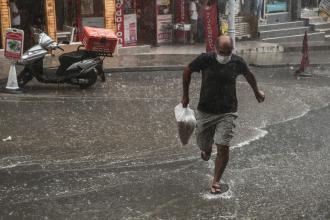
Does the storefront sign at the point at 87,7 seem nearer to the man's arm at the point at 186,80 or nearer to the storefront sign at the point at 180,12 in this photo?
the storefront sign at the point at 180,12

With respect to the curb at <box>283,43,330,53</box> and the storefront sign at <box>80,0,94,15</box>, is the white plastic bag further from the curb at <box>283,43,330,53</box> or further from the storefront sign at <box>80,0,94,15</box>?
the curb at <box>283,43,330,53</box>

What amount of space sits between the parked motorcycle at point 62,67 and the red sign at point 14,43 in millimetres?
231

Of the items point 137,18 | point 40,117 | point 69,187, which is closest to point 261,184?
point 69,187

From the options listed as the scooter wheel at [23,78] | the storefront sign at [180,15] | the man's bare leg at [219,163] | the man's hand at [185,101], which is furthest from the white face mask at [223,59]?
the storefront sign at [180,15]

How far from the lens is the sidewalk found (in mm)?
14828

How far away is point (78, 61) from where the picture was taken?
11961 millimetres

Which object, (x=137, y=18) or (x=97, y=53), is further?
(x=137, y=18)

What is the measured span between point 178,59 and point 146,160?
29.4ft

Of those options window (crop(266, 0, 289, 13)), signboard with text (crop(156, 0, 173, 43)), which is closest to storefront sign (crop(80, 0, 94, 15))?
signboard with text (crop(156, 0, 173, 43))

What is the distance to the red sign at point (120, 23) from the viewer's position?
1775 centimetres

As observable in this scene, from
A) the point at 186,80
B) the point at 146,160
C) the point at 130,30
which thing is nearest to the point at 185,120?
the point at 186,80

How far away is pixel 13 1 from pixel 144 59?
412 centimetres

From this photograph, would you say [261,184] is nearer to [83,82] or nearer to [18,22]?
[83,82]

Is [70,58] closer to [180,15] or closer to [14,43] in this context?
[14,43]
